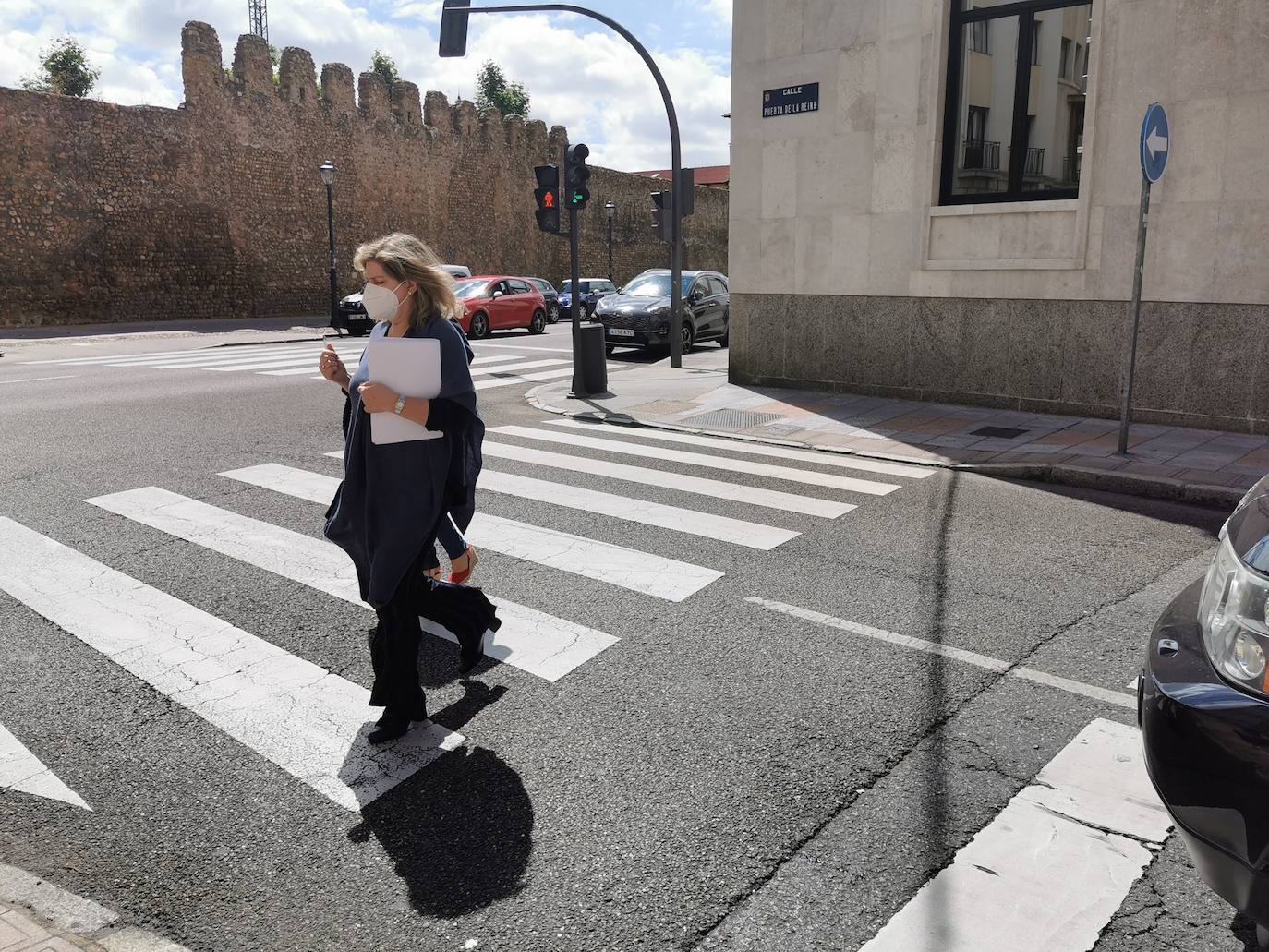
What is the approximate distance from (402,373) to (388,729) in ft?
4.21

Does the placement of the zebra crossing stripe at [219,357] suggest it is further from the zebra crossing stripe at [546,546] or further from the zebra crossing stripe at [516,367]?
the zebra crossing stripe at [546,546]

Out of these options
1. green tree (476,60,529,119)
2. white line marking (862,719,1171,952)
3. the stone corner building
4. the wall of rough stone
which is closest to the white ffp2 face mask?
white line marking (862,719,1171,952)

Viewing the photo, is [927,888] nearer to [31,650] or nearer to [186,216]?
[31,650]

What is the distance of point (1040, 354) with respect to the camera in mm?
11008

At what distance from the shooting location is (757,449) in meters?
9.45

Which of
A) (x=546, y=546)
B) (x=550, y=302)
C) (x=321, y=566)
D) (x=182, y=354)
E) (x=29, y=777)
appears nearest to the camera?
(x=29, y=777)

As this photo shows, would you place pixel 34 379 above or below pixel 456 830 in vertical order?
above

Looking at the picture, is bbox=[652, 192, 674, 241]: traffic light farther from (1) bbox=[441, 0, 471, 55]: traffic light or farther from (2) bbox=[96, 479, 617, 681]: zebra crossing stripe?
(2) bbox=[96, 479, 617, 681]: zebra crossing stripe

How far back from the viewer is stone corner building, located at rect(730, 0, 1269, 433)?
9688 mm

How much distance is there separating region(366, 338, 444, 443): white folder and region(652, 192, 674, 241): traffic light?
13209mm

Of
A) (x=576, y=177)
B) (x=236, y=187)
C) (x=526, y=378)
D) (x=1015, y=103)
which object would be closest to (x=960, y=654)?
(x=1015, y=103)

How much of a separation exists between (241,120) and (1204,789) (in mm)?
34509

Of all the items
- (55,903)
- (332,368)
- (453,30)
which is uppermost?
(453,30)

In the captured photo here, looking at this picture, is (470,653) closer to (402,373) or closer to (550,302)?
(402,373)
